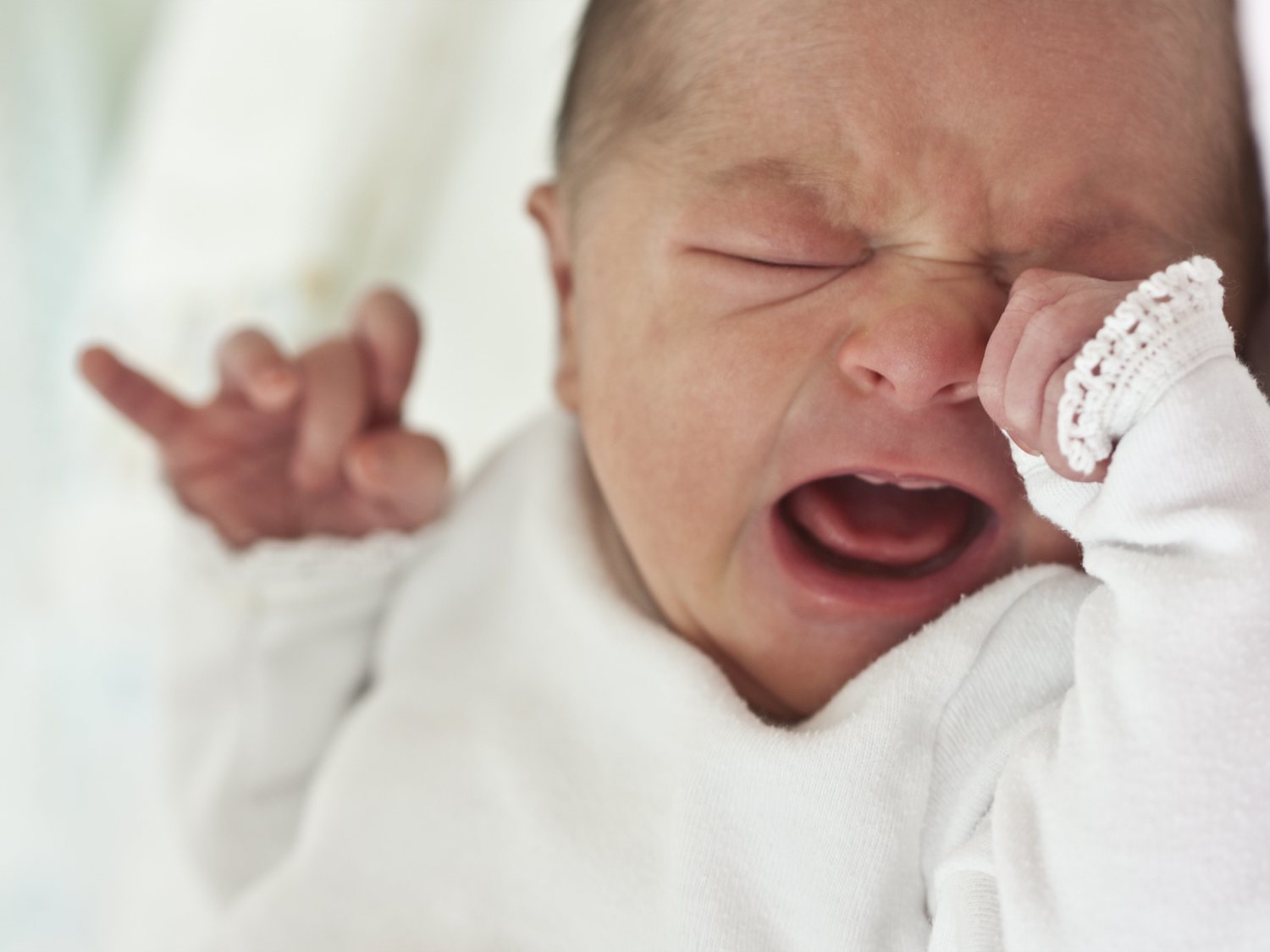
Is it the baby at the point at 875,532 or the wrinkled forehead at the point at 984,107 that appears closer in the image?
the baby at the point at 875,532

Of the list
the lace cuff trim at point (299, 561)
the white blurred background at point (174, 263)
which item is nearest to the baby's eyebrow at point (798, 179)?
the lace cuff trim at point (299, 561)

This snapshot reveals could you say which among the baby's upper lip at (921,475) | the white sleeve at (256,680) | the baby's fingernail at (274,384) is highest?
the baby's fingernail at (274,384)

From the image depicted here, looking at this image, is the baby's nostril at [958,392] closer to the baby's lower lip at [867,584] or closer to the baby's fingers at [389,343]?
the baby's lower lip at [867,584]

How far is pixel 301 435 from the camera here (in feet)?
4.48

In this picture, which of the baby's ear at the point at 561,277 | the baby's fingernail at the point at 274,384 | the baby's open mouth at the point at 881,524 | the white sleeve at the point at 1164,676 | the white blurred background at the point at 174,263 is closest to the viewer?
the white sleeve at the point at 1164,676

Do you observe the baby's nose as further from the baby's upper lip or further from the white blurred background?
the white blurred background

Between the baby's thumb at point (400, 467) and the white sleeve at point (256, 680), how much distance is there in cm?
6

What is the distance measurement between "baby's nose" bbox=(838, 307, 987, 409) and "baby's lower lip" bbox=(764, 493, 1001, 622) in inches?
5.1

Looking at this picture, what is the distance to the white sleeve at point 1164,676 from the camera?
73cm

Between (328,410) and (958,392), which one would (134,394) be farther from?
(958,392)

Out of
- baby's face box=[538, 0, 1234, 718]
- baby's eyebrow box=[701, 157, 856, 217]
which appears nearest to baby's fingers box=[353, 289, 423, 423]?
baby's face box=[538, 0, 1234, 718]

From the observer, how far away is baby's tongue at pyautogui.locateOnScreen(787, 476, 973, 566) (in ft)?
3.21

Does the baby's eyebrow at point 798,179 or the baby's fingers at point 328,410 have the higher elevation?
the baby's eyebrow at point 798,179

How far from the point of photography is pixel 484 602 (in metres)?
1.36
